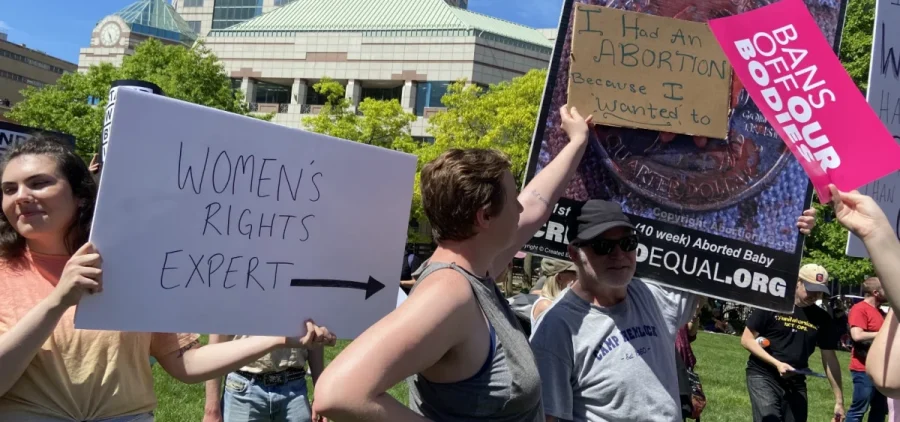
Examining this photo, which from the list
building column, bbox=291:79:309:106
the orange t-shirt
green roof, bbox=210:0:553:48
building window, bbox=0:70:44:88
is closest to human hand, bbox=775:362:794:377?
the orange t-shirt

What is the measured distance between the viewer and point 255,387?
4371mm

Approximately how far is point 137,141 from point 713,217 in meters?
2.03

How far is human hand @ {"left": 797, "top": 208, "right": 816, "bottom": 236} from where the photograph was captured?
2920 millimetres

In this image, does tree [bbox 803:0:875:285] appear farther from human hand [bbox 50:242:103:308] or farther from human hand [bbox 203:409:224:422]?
human hand [bbox 50:242:103:308]

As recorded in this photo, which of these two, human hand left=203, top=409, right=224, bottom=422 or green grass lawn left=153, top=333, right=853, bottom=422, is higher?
human hand left=203, top=409, right=224, bottom=422

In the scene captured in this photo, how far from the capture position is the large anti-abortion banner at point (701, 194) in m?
3.02

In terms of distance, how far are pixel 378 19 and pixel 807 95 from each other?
54.8 meters

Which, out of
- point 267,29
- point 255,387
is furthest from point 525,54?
point 255,387

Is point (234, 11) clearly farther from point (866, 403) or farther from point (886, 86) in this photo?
point (886, 86)

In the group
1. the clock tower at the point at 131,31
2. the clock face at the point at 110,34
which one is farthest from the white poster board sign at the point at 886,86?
the clock face at the point at 110,34

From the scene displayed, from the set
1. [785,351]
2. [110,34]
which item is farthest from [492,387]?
[110,34]

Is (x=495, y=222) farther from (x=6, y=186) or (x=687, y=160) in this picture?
(x=6, y=186)

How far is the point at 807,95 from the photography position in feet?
9.09

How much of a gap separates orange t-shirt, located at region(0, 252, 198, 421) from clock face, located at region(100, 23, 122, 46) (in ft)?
205
